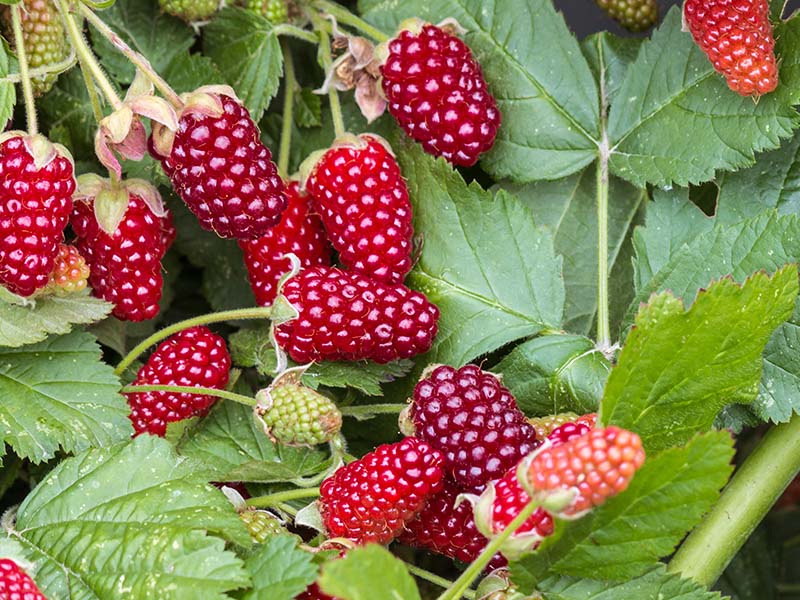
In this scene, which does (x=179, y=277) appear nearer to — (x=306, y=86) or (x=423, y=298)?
(x=306, y=86)

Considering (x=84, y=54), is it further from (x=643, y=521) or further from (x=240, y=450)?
(x=643, y=521)

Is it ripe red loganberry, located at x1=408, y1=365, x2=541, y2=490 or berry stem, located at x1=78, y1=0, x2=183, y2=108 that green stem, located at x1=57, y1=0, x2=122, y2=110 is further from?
ripe red loganberry, located at x1=408, y1=365, x2=541, y2=490

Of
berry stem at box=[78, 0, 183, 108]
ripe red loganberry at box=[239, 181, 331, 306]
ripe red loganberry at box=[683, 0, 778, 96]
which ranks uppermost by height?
ripe red loganberry at box=[683, 0, 778, 96]

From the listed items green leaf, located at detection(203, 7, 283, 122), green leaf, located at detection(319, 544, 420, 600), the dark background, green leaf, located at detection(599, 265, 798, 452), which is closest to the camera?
green leaf, located at detection(319, 544, 420, 600)

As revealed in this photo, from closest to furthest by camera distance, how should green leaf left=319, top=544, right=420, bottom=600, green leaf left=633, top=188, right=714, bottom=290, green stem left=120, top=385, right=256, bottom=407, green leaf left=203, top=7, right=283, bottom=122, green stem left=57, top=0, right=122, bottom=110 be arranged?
green leaf left=319, top=544, right=420, bottom=600 < green stem left=57, top=0, right=122, bottom=110 < green stem left=120, top=385, right=256, bottom=407 < green leaf left=633, top=188, right=714, bottom=290 < green leaf left=203, top=7, right=283, bottom=122

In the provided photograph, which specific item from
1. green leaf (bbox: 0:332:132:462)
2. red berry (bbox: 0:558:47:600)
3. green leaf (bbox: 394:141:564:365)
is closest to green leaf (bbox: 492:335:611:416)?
green leaf (bbox: 394:141:564:365)

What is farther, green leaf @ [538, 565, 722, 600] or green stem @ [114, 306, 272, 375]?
green stem @ [114, 306, 272, 375]

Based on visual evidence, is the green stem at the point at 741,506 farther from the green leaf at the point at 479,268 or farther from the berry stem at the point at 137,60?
the berry stem at the point at 137,60

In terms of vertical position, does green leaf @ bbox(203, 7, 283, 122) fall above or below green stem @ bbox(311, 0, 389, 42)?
below
